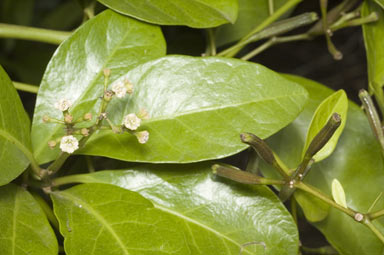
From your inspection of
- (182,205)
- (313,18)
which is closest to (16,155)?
(182,205)

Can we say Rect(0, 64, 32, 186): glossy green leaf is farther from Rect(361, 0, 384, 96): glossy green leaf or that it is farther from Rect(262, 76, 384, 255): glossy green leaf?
Rect(361, 0, 384, 96): glossy green leaf

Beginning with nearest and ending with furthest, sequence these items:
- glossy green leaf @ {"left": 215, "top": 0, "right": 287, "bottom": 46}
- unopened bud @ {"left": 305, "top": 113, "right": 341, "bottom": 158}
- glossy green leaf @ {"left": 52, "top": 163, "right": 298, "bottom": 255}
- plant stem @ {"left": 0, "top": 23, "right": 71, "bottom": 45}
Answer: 1. unopened bud @ {"left": 305, "top": 113, "right": 341, "bottom": 158}
2. glossy green leaf @ {"left": 52, "top": 163, "right": 298, "bottom": 255}
3. plant stem @ {"left": 0, "top": 23, "right": 71, "bottom": 45}
4. glossy green leaf @ {"left": 215, "top": 0, "right": 287, "bottom": 46}

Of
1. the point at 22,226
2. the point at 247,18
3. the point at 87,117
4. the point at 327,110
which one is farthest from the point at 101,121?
the point at 247,18

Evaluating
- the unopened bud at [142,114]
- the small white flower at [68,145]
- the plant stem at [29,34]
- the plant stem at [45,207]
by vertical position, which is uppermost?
the plant stem at [29,34]

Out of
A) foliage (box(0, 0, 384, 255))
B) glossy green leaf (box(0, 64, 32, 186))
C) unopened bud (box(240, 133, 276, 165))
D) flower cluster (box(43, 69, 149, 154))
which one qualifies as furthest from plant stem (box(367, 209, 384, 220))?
glossy green leaf (box(0, 64, 32, 186))

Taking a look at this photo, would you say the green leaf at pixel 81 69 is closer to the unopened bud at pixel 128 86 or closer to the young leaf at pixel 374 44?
the unopened bud at pixel 128 86

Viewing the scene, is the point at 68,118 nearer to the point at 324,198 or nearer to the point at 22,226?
the point at 22,226

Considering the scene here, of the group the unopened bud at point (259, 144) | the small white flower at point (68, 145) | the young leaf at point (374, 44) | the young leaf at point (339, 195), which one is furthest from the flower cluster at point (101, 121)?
the young leaf at point (374, 44)
